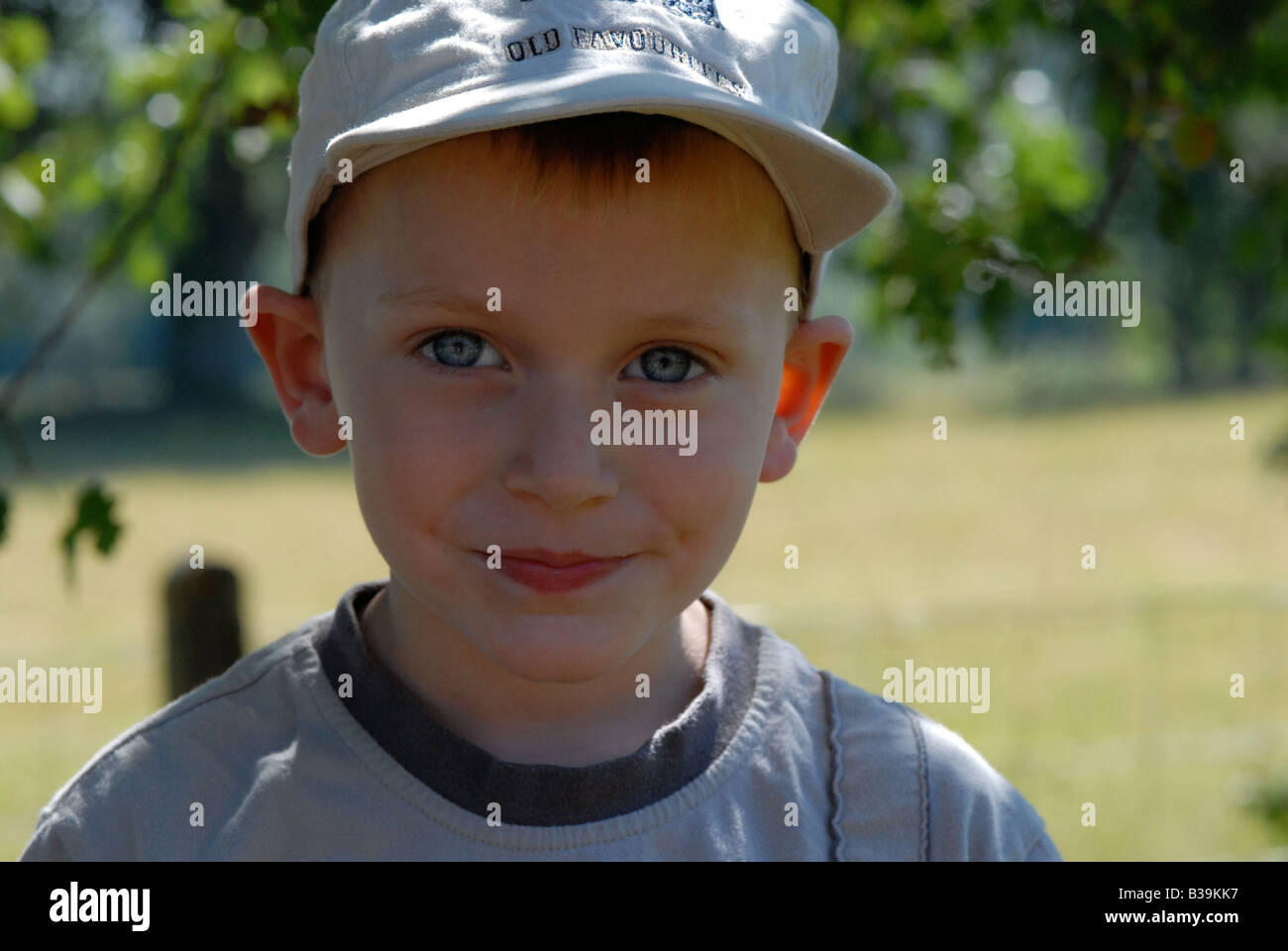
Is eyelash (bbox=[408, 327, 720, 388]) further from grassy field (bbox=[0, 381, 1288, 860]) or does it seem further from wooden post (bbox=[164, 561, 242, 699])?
wooden post (bbox=[164, 561, 242, 699])

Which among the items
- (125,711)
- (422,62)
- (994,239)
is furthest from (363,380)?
(125,711)

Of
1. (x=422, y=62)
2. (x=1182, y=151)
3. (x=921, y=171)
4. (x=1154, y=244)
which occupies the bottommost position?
(x=422, y=62)

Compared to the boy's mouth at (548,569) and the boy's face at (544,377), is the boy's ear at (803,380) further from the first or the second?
the boy's mouth at (548,569)

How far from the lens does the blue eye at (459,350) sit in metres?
1.48

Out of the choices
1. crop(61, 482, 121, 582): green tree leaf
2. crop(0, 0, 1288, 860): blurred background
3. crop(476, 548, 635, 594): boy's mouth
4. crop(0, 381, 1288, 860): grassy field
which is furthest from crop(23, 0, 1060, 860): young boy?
crop(0, 381, 1288, 860): grassy field

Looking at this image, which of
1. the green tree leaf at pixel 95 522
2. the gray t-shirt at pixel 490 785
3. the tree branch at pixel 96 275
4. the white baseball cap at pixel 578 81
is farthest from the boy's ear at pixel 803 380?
the tree branch at pixel 96 275

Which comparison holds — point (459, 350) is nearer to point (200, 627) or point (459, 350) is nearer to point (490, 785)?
point (490, 785)

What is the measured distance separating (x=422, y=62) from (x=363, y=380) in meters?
0.34

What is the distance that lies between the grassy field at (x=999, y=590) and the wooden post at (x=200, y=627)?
211 mm

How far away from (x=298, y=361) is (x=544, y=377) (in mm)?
416

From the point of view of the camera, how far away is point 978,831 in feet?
5.70

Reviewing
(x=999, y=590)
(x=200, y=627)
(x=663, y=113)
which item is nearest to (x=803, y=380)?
(x=663, y=113)

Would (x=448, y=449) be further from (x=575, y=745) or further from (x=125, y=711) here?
(x=125, y=711)

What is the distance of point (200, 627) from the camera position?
2.65 m
